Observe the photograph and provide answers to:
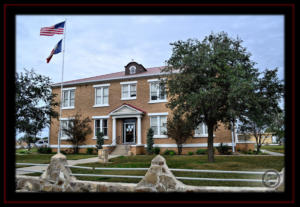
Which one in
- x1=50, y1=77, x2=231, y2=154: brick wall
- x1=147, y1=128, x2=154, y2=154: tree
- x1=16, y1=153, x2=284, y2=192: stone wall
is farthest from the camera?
x1=50, y1=77, x2=231, y2=154: brick wall

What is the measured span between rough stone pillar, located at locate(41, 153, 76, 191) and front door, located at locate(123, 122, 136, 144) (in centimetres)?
1745

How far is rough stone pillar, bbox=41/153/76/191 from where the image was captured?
6719mm

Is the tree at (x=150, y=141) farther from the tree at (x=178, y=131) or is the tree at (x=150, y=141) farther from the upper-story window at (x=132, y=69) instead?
the upper-story window at (x=132, y=69)

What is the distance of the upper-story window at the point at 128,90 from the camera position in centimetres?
2483

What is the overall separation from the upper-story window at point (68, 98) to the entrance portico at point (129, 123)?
5867 millimetres

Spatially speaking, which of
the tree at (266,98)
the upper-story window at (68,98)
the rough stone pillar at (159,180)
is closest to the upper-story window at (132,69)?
the upper-story window at (68,98)

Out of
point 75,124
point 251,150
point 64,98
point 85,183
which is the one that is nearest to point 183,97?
point 85,183

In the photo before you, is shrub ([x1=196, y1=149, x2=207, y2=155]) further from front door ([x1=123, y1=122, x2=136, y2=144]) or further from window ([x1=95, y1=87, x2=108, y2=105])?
window ([x1=95, y1=87, x2=108, y2=105])

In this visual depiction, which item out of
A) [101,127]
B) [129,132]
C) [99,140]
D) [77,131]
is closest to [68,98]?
[77,131]

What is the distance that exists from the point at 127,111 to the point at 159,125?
341cm

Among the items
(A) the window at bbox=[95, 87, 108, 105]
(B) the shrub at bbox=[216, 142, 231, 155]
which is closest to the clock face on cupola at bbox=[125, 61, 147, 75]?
(A) the window at bbox=[95, 87, 108, 105]
